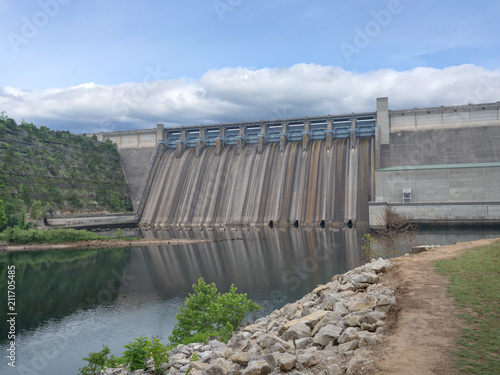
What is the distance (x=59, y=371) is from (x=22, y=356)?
7.81 feet

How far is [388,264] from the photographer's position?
46.8 feet

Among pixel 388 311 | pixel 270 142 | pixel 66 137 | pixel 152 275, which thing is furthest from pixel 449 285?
pixel 66 137

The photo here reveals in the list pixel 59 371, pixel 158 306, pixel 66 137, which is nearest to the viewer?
pixel 59 371

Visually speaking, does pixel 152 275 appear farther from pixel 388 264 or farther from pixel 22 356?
pixel 388 264

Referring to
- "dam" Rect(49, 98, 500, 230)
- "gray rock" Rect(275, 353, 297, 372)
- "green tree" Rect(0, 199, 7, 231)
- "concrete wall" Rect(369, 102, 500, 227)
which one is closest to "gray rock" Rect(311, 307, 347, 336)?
"gray rock" Rect(275, 353, 297, 372)

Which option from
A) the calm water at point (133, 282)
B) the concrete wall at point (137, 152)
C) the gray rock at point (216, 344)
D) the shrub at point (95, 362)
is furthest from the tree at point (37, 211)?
the gray rock at point (216, 344)

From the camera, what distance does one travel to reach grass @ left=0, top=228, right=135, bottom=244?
42562 mm

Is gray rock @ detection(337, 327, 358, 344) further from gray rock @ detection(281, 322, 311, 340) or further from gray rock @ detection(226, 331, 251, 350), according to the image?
gray rock @ detection(226, 331, 251, 350)

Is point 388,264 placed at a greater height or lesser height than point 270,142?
lesser

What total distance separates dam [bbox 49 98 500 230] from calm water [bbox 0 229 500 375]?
7.49m

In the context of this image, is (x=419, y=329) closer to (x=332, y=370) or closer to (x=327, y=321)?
(x=327, y=321)

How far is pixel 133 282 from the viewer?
27344 millimetres

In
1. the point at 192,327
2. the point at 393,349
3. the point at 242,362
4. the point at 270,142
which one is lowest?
the point at 192,327

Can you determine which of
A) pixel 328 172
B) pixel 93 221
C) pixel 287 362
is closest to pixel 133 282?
pixel 287 362
